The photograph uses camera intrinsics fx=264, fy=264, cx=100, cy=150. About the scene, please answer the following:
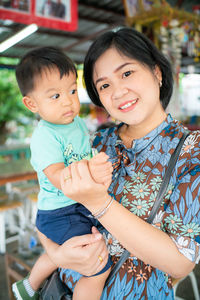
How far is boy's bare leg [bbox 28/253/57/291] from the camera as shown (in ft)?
4.07

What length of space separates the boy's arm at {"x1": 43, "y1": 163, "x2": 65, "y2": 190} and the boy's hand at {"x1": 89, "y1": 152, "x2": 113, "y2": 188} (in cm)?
28

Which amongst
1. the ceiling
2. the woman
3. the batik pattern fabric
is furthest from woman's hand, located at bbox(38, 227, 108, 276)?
the ceiling

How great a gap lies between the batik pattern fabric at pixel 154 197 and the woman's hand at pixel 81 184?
30 centimetres

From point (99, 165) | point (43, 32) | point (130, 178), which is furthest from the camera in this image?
point (43, 32)

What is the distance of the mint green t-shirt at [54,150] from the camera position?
1.04m

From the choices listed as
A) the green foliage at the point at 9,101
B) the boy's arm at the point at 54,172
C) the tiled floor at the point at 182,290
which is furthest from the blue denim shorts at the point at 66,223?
the green foliage at the point at 9,101

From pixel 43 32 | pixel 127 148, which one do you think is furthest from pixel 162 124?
pixel 43 32

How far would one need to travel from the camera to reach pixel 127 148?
1.27m

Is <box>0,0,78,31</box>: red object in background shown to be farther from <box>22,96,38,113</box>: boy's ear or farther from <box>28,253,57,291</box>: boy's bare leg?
<box>28,253,57,291</box>: boy's bare leg

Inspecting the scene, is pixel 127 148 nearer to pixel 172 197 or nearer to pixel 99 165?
pixel 172 197

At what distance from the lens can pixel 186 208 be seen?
922 millimetres

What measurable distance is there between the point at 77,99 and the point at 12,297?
1429 mm

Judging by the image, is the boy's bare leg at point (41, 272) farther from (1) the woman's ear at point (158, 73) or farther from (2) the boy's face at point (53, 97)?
(1) the woman's ear at point (158, 73)

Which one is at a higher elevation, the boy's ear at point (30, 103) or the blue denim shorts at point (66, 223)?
the boy's ear at point (30, 103)
